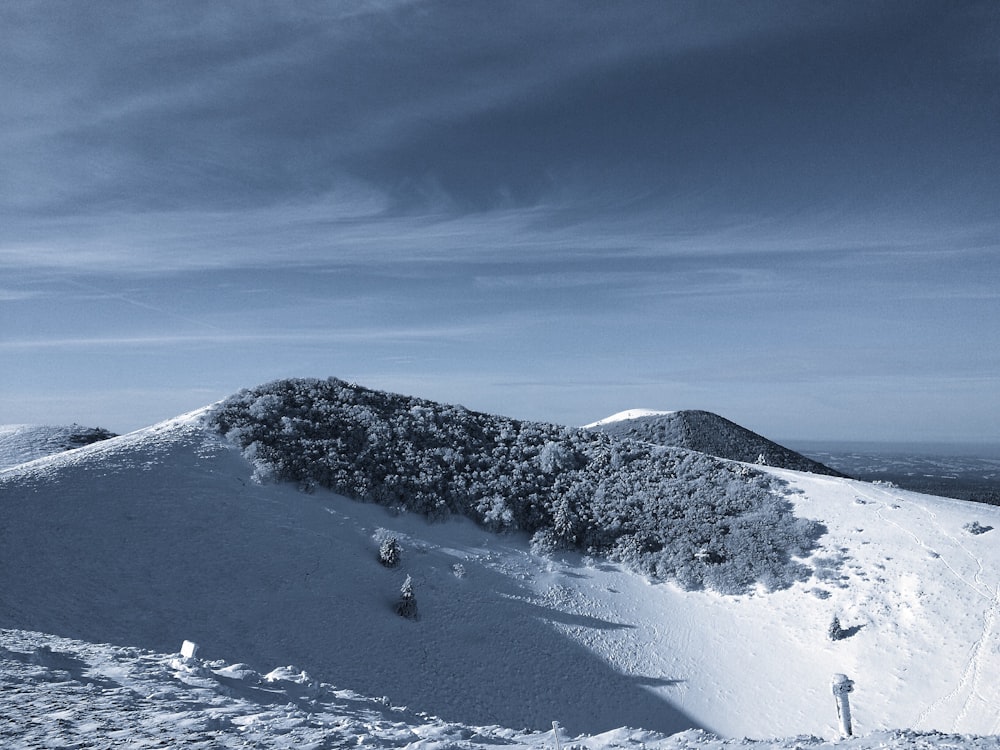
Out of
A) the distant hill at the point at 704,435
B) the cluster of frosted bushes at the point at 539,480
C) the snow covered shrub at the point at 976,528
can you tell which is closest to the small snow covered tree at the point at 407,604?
the cluster of frosted bushes at the point at 539,480

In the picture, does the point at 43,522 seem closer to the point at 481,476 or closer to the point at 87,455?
the point at 87,455

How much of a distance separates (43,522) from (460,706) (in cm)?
1186

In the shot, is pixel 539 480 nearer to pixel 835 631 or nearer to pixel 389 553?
pixel 389 553

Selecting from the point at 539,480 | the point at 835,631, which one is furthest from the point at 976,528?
the point at 539,480

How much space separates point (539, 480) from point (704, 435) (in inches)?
1164

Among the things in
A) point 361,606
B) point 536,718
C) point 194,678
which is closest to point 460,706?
point 536,718

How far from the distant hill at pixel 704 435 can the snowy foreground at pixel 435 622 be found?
24865 mm

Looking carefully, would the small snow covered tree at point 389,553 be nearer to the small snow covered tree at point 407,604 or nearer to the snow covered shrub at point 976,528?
the small snow covered tree at point 407,604

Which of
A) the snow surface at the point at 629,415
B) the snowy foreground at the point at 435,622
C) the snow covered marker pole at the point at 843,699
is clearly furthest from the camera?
the snow surface at the point at 629,415

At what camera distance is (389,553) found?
18344 millimetres

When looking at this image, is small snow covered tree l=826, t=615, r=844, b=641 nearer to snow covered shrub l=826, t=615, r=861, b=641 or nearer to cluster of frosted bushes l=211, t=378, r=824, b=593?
snow covered shrub l=826, t=615, r=861, b=641

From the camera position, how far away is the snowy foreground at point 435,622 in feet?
29.4

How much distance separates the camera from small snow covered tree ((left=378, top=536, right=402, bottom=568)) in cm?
1823

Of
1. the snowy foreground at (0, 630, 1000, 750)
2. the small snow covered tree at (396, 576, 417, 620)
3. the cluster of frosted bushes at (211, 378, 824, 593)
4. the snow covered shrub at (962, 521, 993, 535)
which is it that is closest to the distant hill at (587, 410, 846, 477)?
the cluster of frosted bushes at (211, 378, 824, 593)
